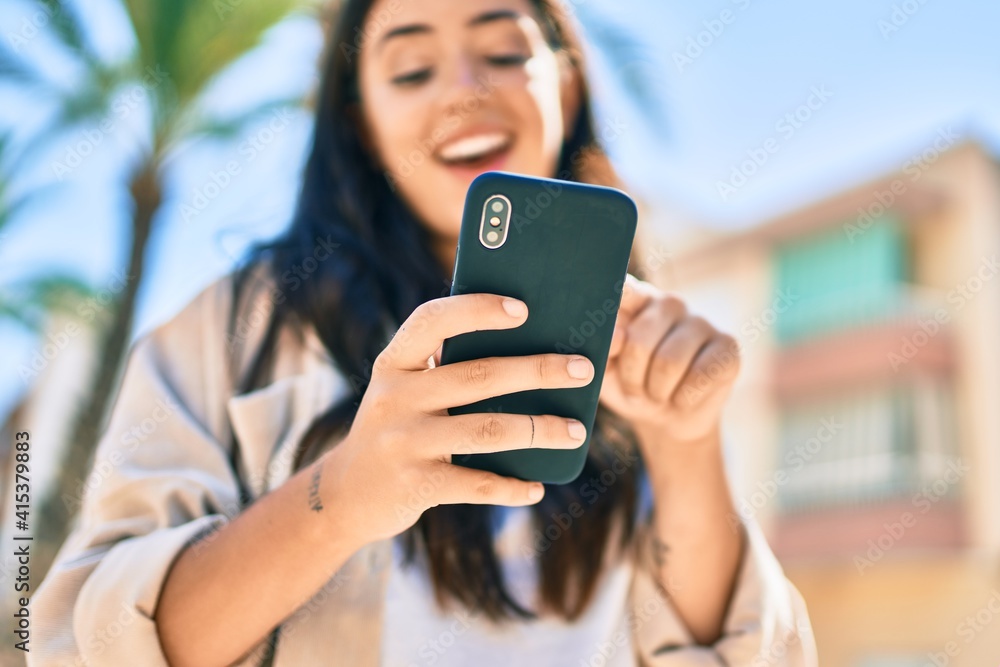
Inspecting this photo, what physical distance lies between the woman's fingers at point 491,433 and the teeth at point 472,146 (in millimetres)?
789

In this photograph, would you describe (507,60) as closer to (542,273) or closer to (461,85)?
(461,85)

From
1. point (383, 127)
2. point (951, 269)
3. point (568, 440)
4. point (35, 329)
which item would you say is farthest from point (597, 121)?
point (951, 269)

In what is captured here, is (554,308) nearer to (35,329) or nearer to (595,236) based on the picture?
(595,236)

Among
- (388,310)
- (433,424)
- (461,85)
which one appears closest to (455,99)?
(461,85)

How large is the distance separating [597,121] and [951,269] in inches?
647

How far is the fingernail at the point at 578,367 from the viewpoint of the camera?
122 cm

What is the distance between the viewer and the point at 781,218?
1831 cm

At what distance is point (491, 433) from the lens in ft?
3.83

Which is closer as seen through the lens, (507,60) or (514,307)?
(514,307)

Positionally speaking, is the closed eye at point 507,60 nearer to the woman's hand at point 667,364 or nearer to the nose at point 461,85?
the nose at point 461,85

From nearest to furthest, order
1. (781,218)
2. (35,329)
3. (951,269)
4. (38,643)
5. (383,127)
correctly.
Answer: (38,643)
(383,127)
(35,329)
(951,269)
(781,218)

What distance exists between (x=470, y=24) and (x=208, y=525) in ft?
3.65

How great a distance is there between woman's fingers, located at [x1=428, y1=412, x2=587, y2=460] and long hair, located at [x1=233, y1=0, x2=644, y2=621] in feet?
1.65

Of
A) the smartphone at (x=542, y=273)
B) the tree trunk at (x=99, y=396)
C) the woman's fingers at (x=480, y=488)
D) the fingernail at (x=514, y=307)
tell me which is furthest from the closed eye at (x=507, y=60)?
the tree trunk at (x=99, y=396)
